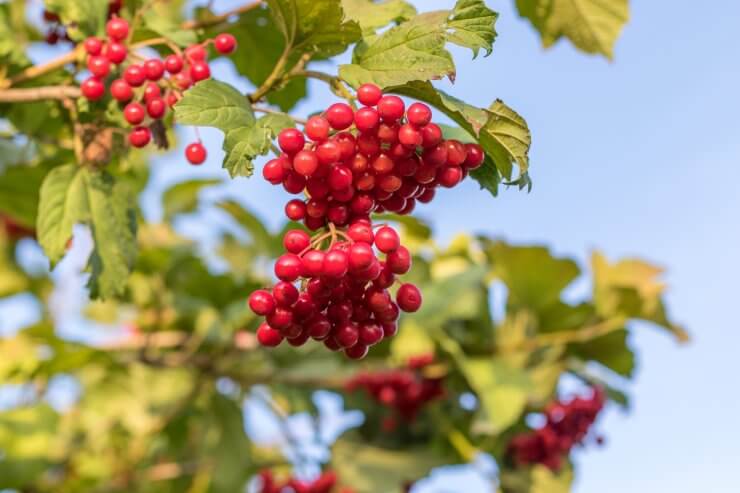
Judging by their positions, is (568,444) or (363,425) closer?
(568,444)

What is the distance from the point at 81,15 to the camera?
1887mm

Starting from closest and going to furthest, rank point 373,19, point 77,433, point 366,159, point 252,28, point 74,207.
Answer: point 366,159
point 373,19
point 74,207
point 252,28
point 77,433

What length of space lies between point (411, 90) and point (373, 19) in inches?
14.3

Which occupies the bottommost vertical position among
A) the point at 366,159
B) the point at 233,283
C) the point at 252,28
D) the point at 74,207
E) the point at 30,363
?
the point at 30,363

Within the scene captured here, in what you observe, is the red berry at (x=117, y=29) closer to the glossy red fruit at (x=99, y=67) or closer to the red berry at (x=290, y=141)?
the glossy red fruit at (x=99, y=67)

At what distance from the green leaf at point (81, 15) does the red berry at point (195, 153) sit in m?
0.48

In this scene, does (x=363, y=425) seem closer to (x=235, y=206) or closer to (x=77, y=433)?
(x=235, y=206)

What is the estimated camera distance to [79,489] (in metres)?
3.96

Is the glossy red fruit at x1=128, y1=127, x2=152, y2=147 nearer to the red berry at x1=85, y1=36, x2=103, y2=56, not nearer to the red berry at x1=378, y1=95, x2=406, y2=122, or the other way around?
the red berry at x1=85, y1=36, x2=103, y2=56

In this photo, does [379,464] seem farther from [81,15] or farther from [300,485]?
[81,15]

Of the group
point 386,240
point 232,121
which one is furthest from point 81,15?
point 386,240

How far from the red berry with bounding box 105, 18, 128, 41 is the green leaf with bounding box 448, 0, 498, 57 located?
80cm

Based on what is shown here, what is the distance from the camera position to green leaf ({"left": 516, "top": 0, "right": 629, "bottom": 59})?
7.13 ft

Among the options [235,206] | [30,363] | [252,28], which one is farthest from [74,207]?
[30,363]
